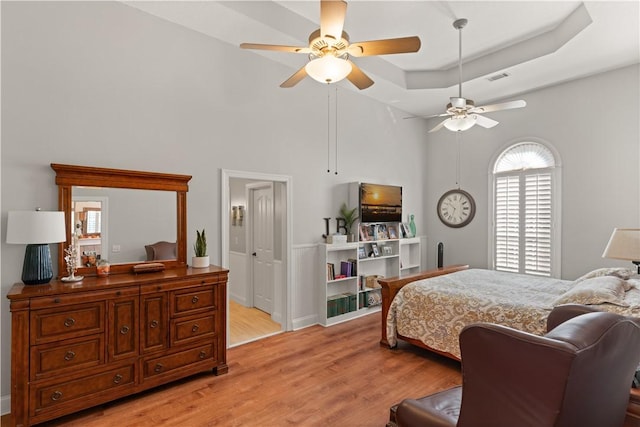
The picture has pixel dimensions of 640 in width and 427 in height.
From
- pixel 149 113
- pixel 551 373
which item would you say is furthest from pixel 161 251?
pixel 551 373

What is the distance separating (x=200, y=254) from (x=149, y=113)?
58.8 inches

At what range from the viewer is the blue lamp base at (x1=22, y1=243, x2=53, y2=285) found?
2.52 m

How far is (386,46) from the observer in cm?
232

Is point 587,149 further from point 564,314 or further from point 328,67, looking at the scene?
point 328,67

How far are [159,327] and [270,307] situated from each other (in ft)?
7.42

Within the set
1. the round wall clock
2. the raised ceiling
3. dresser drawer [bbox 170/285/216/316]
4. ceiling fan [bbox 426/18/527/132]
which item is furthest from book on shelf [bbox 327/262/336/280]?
the round wall clock

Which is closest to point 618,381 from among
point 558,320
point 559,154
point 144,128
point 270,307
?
point 558,320

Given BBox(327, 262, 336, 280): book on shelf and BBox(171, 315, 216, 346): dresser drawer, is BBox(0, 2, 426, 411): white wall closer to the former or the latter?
BBox(327, 262, 336, 280): book on shelf

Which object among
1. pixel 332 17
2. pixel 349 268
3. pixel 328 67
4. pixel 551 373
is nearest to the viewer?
pixel 551 373

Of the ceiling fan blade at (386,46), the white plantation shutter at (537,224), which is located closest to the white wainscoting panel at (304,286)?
the ceiling fan blade at (386,46)

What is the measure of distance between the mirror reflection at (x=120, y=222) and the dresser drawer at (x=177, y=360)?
0.96 m

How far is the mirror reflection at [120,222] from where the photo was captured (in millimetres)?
2947

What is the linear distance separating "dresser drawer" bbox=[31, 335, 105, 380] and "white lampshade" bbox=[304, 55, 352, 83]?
254cm

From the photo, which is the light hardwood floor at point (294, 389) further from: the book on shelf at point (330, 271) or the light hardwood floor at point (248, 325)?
the book on shelf at point (330, 271)
